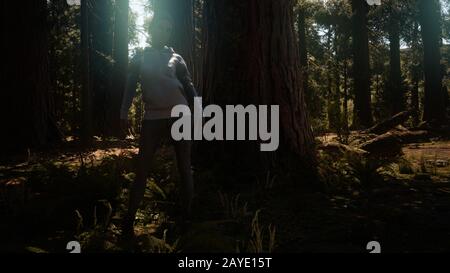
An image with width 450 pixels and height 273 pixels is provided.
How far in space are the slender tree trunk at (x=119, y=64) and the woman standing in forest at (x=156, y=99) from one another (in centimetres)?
1108

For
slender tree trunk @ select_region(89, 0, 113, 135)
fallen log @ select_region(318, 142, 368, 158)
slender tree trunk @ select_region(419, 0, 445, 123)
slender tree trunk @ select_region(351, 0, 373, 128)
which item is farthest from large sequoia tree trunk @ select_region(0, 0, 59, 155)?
slender tree trunk @ select_region(351, 0, 373, 128)

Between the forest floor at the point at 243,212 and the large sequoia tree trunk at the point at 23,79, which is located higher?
the large sequoia tree trunk at the point at 23,79

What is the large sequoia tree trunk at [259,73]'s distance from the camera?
22.9ft

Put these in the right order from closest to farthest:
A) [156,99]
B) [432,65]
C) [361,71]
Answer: [156,99] → [432,65] → [361,71]

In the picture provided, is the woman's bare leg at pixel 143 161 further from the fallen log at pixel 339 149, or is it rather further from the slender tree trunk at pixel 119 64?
the slender tree trunk at pixel 119 64

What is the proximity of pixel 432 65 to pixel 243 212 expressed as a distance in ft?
45.3

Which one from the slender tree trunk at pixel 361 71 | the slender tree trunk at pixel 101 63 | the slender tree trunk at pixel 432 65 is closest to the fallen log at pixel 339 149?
the slender tree trunk at pixel 432 65

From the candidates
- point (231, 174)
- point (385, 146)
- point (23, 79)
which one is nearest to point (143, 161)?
point (231, 174)

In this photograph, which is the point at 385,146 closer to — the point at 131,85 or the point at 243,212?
the point at 243,212

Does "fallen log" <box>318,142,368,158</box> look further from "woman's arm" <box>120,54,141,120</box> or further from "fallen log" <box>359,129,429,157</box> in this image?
"woman's arm" <box>120,54,141,120</box>

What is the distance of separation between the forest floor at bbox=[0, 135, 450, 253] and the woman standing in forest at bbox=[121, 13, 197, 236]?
0.42m

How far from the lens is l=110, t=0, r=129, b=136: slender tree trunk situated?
16.3 metres

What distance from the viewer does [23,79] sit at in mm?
11945

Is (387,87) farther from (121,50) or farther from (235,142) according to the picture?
(235,142)
